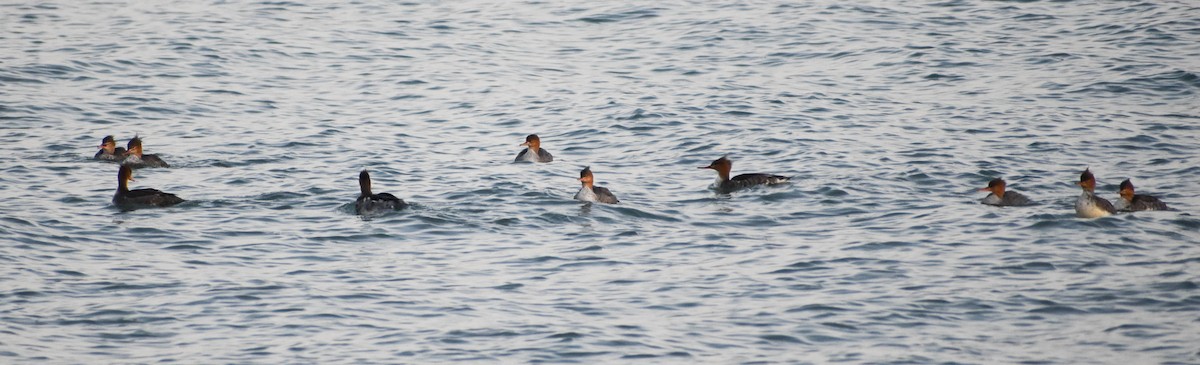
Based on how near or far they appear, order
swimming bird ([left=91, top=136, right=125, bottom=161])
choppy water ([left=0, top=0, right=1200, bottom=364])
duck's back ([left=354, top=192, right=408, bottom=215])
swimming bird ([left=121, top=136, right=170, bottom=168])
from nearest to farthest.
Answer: choppy water ([left=0, top=0, right=1200, bottom=364]), duck's back ([left=354, top=192, right=408, bottom=215]), swimming bird ([left=121, top=136, right=170, bottom=168]), swimming bird ([left=91, top=136, right=125, bottom=161])

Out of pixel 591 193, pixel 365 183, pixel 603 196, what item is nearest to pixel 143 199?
pixel 365 183

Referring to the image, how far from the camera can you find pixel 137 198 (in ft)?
55.5

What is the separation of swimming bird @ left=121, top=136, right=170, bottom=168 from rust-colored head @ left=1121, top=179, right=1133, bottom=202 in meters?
13.1

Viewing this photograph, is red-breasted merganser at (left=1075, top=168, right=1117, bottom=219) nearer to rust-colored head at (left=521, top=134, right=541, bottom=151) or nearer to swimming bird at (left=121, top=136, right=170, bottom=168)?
rust-colored head at (left=521, top=134, right=541, bottom=151)

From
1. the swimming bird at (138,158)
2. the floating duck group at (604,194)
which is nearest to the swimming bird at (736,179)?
the floating duck group at (604,194)

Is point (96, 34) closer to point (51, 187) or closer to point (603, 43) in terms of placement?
point (603, 43)

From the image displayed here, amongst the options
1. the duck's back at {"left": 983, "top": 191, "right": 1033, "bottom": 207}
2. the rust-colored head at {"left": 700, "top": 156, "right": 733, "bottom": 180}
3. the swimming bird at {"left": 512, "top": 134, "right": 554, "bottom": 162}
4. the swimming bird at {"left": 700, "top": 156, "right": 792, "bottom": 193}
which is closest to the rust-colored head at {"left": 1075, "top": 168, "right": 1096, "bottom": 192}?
the duck's back at {"left": 983, "top": 191, "right": 1033, "bottom": 207}

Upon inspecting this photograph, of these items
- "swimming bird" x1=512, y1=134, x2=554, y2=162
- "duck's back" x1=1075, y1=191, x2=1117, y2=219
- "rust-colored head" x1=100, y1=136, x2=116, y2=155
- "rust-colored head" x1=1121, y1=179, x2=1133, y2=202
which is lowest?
"swimming bird" x1=512, y1=134, x2=554, y2=162

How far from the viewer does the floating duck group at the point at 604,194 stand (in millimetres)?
15773

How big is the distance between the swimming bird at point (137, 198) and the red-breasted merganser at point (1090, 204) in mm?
10925

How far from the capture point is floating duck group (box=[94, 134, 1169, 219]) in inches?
621

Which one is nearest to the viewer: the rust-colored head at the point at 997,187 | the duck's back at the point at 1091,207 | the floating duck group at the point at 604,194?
the duck's back at the point at 1091,207

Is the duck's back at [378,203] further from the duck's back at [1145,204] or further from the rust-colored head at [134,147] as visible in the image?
the duck's back at [1145,204]

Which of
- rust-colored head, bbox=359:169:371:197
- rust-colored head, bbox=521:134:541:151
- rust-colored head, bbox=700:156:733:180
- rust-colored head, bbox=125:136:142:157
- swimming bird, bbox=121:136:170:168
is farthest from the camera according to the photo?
rust-colored head, bbox=521:134:541:151
